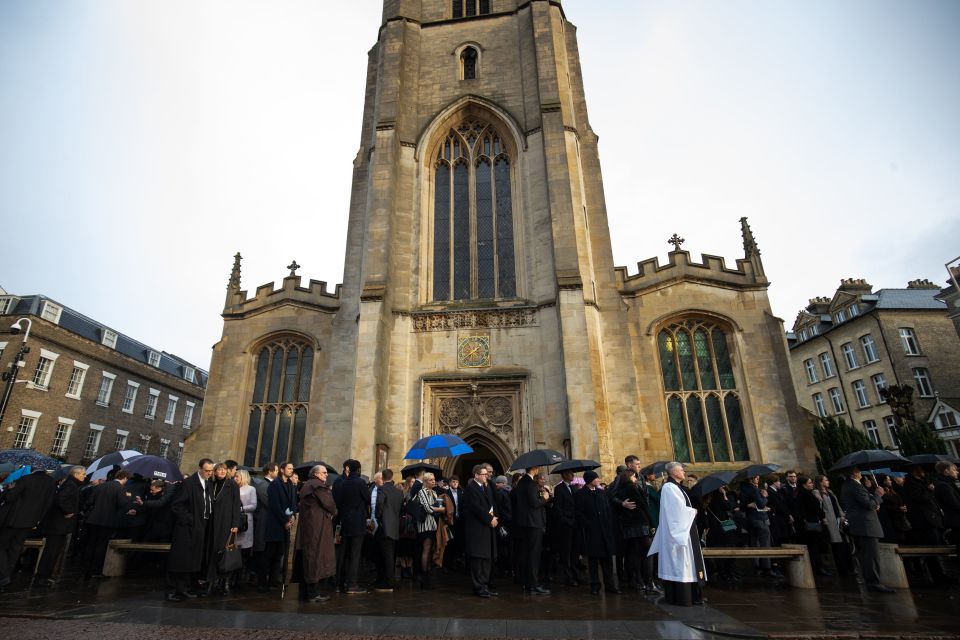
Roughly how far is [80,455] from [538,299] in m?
23.8

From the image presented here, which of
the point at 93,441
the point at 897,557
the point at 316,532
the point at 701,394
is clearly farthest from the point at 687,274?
the point at 93,441

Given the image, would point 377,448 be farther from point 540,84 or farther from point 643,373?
point 540,84

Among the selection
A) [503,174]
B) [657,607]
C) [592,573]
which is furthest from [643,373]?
[657,607]

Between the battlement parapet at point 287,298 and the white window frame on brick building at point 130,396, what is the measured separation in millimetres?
15943

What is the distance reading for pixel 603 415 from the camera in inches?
489

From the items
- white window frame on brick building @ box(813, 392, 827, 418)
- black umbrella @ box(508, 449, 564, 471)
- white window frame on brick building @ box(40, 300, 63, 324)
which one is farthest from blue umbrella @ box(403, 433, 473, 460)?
white window frame on brick building @ box(813, 392, 827, 418)

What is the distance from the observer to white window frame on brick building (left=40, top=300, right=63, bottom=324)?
24919 mm

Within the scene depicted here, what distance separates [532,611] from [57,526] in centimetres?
714

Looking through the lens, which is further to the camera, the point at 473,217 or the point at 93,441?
the point at 93,441

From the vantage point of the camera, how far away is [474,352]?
566 inches

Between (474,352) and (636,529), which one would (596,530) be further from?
(474,352)

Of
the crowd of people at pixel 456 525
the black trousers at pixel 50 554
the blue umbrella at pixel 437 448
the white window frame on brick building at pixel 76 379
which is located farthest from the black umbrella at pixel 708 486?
the white window frame on brick building at pixel 76 379

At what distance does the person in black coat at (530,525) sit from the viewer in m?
6.82

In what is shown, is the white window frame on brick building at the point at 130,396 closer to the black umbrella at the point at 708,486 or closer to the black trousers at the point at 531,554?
the black trousers at the point at 531,554
